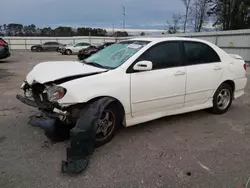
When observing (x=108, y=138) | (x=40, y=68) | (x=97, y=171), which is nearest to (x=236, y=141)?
(x=108, y=138)

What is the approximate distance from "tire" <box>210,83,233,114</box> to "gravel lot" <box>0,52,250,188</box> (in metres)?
0.35

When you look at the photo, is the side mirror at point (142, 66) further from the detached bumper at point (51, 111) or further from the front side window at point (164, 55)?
the detached bumper at point (51, 111)

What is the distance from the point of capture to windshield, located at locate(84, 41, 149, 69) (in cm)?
373

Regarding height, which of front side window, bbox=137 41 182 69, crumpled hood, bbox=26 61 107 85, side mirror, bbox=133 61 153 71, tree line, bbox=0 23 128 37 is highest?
tree line, bbox=0 23 128 37

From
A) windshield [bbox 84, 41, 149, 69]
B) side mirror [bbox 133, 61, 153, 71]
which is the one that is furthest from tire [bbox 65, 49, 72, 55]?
side mirror [bbox 133, 61, 153, 71]

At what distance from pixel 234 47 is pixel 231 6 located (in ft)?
58.7

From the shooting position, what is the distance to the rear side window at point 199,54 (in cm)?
424

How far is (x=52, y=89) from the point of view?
3.18 metres

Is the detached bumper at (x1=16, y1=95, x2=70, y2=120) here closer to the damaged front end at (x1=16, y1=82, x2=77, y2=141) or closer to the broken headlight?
the damaged front end at (x1=16, y1=82, x2=77, y2=141)

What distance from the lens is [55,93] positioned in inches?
123

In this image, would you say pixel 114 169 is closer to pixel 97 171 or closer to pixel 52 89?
pixel 97 171

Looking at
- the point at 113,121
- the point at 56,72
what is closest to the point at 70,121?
the point at 113,121

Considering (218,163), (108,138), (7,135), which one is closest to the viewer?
(218,163)

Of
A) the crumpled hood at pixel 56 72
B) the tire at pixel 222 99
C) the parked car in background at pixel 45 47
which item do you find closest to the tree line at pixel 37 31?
the parked car in background at pixel 45 47
